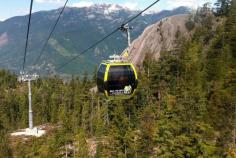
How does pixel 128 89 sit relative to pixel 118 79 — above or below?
below

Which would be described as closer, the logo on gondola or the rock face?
the logo on gondola

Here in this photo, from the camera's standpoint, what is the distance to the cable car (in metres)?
25.7

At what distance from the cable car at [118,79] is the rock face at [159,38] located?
100.0 m

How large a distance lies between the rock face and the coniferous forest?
183 inches

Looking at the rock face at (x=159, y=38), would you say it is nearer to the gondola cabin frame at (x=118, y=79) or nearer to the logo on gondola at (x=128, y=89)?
the logo on gondola at (x=128, y=89)

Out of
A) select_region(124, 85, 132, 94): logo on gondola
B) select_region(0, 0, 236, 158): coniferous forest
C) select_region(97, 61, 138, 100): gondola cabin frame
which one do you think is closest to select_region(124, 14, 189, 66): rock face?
select_region(0, 0, 236, 158): coniferous forest

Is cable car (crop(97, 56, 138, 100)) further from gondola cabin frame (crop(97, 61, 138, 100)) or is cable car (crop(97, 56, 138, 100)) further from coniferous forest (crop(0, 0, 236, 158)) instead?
coniferous forest (crop(0, 0, 236, 158))

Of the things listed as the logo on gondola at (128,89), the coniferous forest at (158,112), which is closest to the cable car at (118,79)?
the logo on gondola at (128,89)

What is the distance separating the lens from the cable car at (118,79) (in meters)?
25.7

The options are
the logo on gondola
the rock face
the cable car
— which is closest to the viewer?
the cable car

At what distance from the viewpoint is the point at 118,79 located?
84.8ft

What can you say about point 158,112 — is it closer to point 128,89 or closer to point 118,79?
point 128,89

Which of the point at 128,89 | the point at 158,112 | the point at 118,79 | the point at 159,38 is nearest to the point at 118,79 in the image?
the point at 118,79

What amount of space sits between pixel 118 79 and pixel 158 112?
58.5 meters
